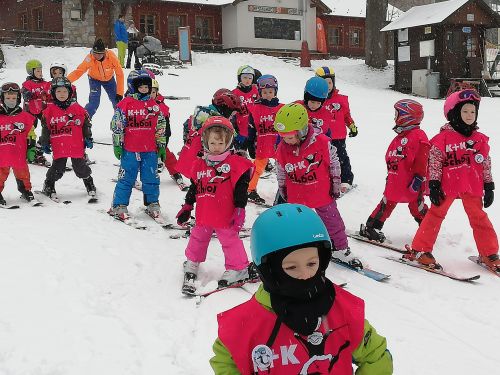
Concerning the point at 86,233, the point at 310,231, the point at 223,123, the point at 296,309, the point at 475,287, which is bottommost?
the point at 475,287

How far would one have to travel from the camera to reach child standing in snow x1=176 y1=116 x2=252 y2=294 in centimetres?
526

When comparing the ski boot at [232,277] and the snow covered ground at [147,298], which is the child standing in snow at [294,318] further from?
the ski boot at [232,277]

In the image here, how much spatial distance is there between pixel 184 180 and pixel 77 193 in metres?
1.98

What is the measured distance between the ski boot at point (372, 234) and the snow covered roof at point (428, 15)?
22.4 metres

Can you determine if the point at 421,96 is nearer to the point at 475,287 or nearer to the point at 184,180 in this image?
the point at 184,180

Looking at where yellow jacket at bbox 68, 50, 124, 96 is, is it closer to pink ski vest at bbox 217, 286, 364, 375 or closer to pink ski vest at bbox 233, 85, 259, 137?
pink ski vest at bbox 233, 85, 259, 137

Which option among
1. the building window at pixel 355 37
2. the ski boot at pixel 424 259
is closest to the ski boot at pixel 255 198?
the ski boot at pixel 424 259

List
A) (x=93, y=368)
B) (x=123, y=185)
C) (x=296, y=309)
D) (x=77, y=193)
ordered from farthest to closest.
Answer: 1. (x=77, y=193)
2. (x=123, y=185)
3. (x=93, y=368)
4. (x=296, y=309)

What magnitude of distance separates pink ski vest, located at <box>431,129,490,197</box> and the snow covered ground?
96cm

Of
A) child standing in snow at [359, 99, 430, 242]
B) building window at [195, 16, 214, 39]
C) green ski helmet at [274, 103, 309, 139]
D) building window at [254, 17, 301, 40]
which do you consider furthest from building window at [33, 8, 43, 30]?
green ski helmet at [274, 103, 309, 139]

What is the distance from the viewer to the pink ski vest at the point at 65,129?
8.34m

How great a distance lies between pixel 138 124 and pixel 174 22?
30767 millimetres

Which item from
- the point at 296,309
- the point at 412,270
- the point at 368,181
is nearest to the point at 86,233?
the point at 412,270

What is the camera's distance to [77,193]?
9055mm
